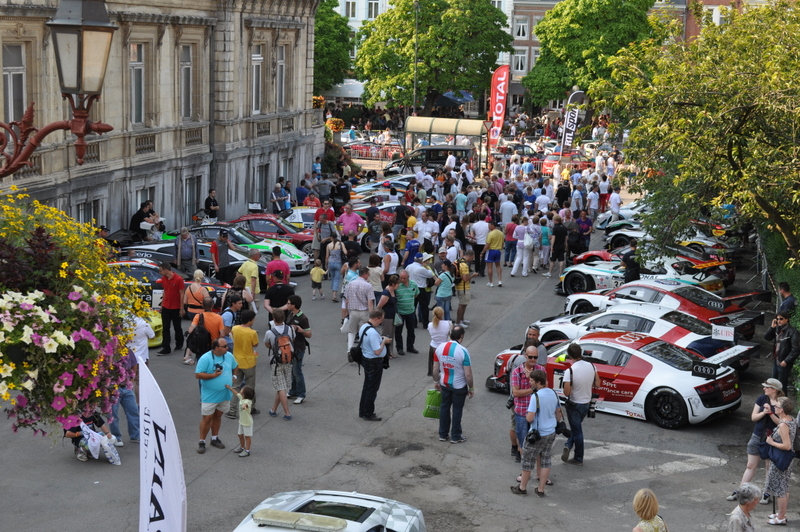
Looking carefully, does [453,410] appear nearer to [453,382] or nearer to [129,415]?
[453,382]

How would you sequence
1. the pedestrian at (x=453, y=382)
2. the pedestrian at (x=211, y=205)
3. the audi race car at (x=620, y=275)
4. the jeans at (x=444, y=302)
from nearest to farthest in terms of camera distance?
the pedestrian at (x=453, y=382), the jeans at (x=444, y=302), the audi race car at (x=620, y=275), the pedestrian at (x=211, y=205)

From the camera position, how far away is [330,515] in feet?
30.8

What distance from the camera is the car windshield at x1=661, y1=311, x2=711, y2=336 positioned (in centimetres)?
1897

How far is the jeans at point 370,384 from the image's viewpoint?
50.2 ft

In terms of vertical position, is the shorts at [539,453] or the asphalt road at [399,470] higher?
the shorts at [539,453]

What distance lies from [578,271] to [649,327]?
20.6ft

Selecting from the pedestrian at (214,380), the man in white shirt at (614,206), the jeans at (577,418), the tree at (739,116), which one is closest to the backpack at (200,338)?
the pedestrian at (214,380)

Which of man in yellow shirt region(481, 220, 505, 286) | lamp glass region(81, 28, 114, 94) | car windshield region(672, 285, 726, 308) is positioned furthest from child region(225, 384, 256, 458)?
man in yellow shirt region(481, 220, 505, 286)

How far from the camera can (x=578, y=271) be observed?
24828mm

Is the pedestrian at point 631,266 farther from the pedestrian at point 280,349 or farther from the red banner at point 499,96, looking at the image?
the red banner at point 499,96

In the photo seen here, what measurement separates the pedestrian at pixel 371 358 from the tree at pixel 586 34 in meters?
51.1

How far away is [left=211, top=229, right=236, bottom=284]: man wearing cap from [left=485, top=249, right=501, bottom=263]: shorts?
20.6 ft

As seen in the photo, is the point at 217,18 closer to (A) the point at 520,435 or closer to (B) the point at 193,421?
(B) the point at 193,421

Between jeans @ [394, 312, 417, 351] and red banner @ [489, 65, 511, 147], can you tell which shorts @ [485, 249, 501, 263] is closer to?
jeans @ [394, 312, 417, 351]
